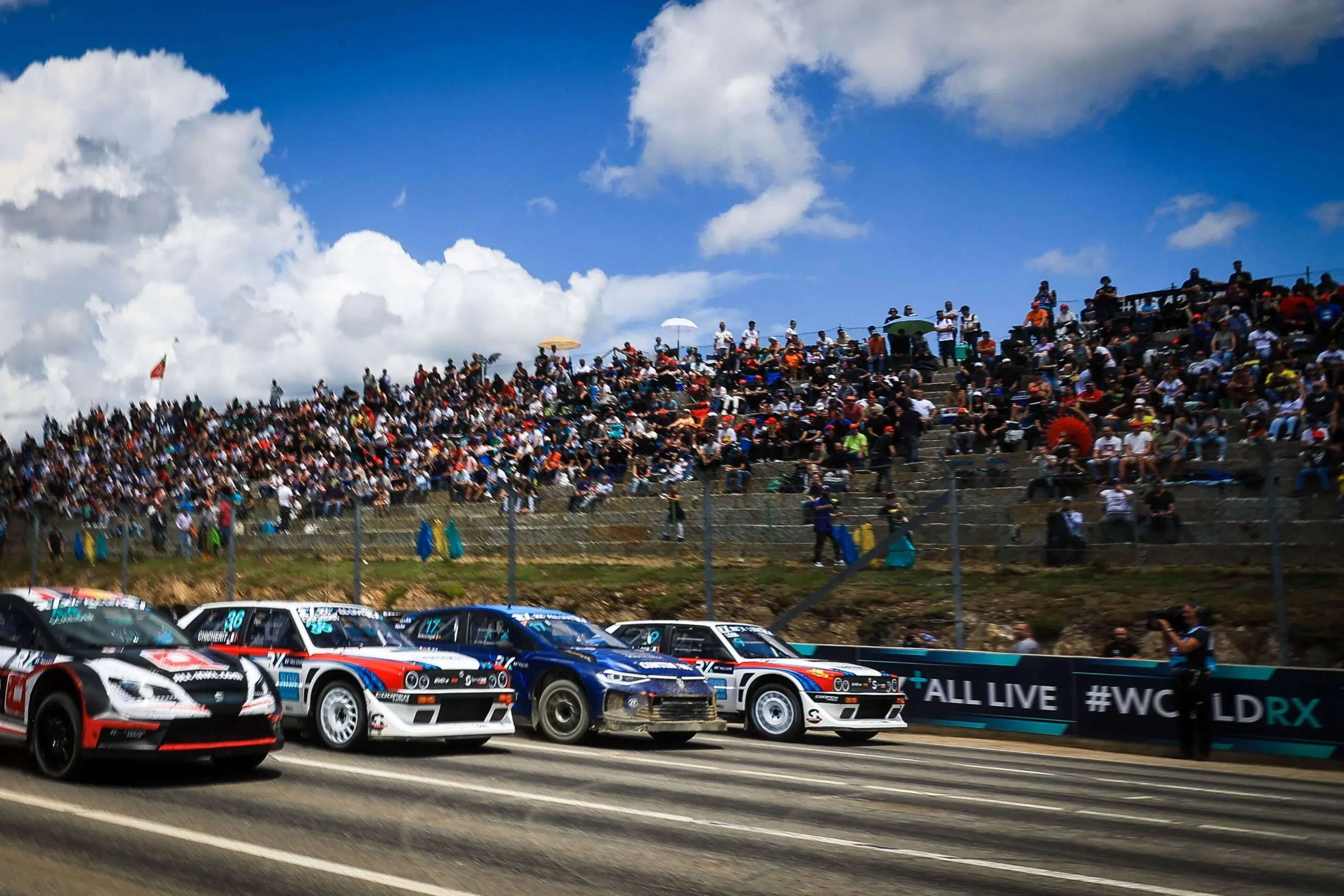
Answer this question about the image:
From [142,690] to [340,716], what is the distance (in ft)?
9.48

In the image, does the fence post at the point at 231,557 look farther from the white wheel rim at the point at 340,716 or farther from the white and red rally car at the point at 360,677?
the white wheel rim at the point at 340,716

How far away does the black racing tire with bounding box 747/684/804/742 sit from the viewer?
14.9m

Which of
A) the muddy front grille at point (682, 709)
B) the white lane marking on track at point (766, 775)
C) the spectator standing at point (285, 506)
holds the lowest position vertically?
the white lane marking on track at point (766, 775)

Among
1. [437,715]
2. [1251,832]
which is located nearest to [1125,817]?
[1251,832]

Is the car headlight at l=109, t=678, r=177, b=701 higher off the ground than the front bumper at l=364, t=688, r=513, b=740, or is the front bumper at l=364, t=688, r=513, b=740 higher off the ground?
the car headlight at l=109, t=678, r=177, b=701

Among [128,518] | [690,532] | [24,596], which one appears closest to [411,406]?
[128,518]

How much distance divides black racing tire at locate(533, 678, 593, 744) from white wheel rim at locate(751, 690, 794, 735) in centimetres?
278

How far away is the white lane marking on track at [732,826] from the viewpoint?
6.72 m

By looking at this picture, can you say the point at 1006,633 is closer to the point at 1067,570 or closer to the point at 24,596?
the point at 1067,570

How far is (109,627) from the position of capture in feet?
32.2

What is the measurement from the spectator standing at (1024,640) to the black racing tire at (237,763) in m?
10.7

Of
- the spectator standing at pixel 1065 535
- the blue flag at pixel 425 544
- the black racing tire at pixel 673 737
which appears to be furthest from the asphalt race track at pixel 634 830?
the blue flag at pixel 425 544

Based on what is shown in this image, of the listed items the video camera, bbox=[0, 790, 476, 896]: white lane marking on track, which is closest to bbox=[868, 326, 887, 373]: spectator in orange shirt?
the video camera

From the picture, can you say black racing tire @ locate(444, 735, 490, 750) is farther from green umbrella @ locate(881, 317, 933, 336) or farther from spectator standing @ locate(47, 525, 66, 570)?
spectator standing @ locate(47, 525, 66, 570)
